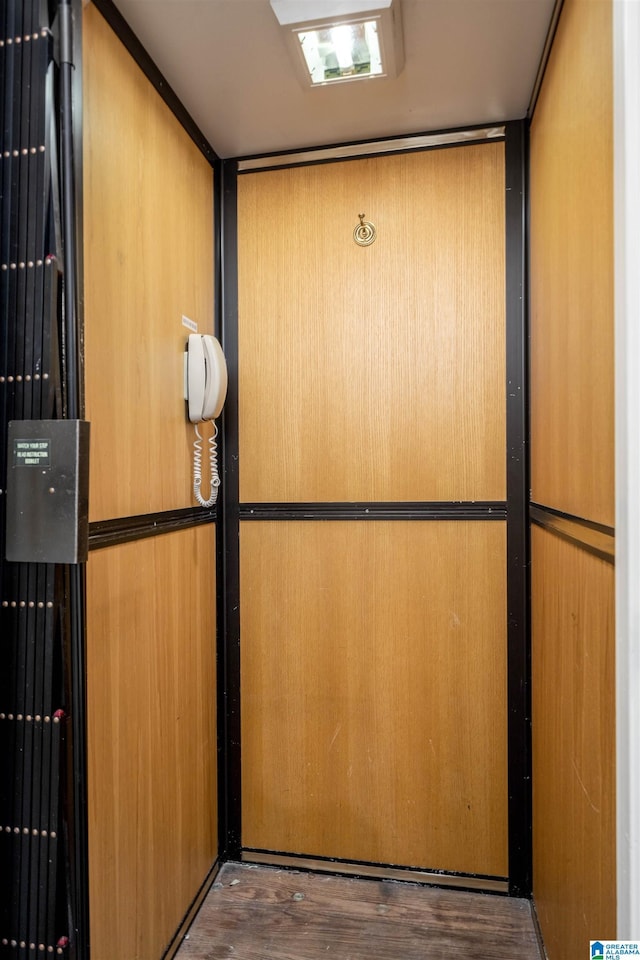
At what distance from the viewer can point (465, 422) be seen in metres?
2.01

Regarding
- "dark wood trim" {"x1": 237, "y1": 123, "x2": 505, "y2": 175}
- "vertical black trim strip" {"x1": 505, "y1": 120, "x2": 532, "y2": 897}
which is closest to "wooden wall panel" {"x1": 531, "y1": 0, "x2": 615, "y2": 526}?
"vertical black trim strip" {"x1": 505, "y1": 120, "x2": 532, "y2": 897}

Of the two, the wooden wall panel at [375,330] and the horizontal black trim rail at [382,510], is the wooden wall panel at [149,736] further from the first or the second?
the wooden wall panel at [375,330]

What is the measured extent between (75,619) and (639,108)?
1.39 m

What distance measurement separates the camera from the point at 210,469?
2.06 m

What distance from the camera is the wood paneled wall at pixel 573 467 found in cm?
109

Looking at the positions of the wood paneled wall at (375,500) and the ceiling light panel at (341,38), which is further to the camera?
the wood paneled wall at (375,500)

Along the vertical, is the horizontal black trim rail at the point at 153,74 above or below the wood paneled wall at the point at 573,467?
above

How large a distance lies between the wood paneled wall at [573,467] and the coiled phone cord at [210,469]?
105cm

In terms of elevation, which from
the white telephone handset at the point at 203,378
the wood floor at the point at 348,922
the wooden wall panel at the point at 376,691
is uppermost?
the white telephone handset at the point at 203,378

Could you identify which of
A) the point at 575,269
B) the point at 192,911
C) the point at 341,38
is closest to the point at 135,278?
the point at 341,38

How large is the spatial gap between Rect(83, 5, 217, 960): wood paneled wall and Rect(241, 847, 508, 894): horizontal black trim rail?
0.23 metres

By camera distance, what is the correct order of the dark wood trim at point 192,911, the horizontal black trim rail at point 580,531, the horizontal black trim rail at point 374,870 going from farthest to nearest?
the horizontal black trim rail at point 374,870 < the dark wood trim at point 192,911 < the horizontal black trim rail at point 580,531

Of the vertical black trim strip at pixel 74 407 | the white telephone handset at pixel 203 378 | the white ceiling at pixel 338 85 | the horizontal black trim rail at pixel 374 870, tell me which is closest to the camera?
the vertical black trim strip at pixel 74 407

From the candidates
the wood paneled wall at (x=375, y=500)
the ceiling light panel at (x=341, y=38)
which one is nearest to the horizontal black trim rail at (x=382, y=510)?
the wood paneled wall at (x=375, y=500)
